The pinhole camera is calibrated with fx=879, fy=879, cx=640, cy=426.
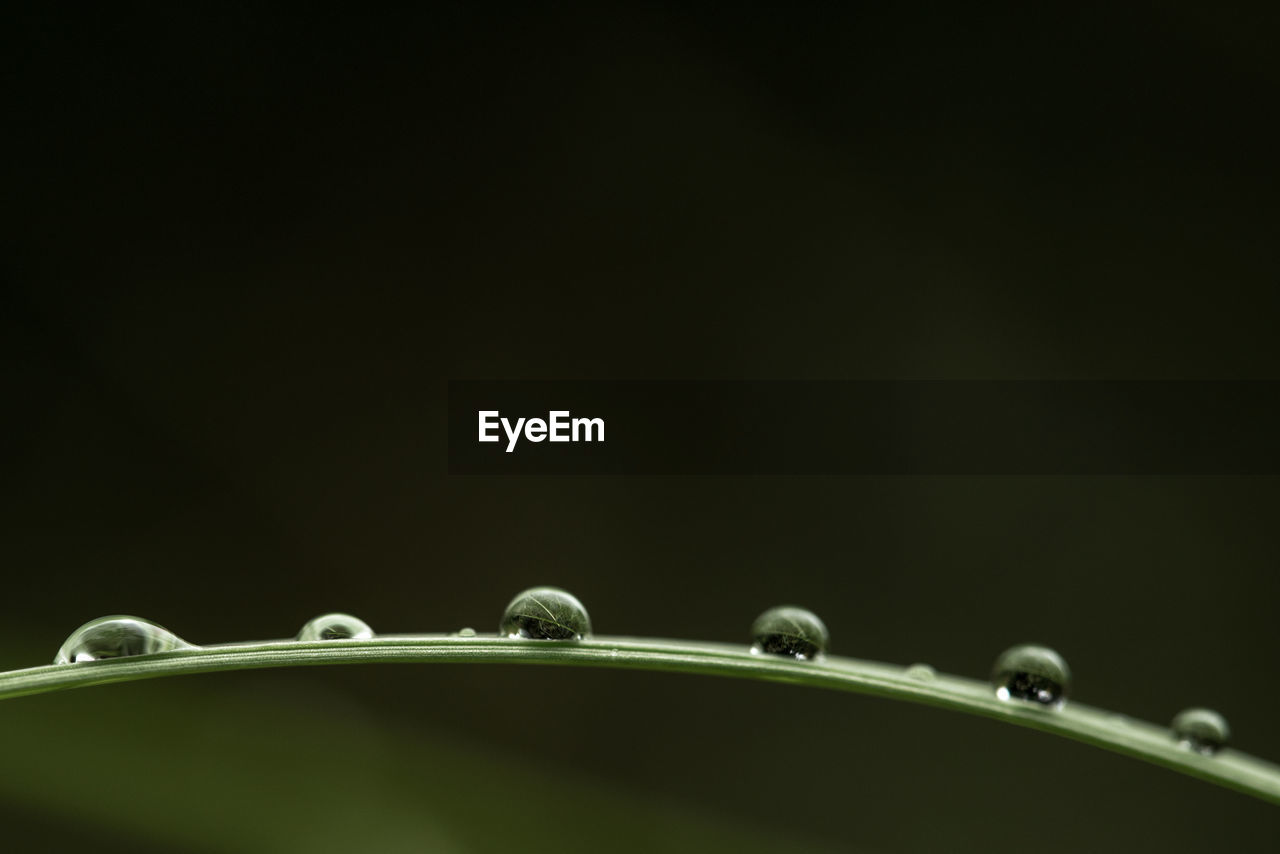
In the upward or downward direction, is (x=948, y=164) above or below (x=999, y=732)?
above

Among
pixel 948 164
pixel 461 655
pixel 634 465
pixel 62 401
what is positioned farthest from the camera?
pixel 948 164

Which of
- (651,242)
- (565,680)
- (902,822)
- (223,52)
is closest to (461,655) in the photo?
(565,680)

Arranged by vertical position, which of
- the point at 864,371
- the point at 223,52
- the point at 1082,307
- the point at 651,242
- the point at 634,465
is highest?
the point at 223,52

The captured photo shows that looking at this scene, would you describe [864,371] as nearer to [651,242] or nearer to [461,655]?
[651,242]

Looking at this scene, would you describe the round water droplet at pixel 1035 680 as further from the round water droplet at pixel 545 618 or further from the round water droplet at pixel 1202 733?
the round water droplet at pixel 545 618

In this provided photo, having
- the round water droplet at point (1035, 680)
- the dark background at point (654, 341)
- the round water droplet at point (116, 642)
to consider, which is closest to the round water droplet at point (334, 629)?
the round water droplet at point (116, 642)

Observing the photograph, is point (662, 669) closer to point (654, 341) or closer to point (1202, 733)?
point (1202, 733)

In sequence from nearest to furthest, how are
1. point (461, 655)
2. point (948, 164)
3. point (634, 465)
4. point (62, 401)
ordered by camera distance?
point (461, 655)
point (62, 401)
point (634, 465)
point (948, 164)
